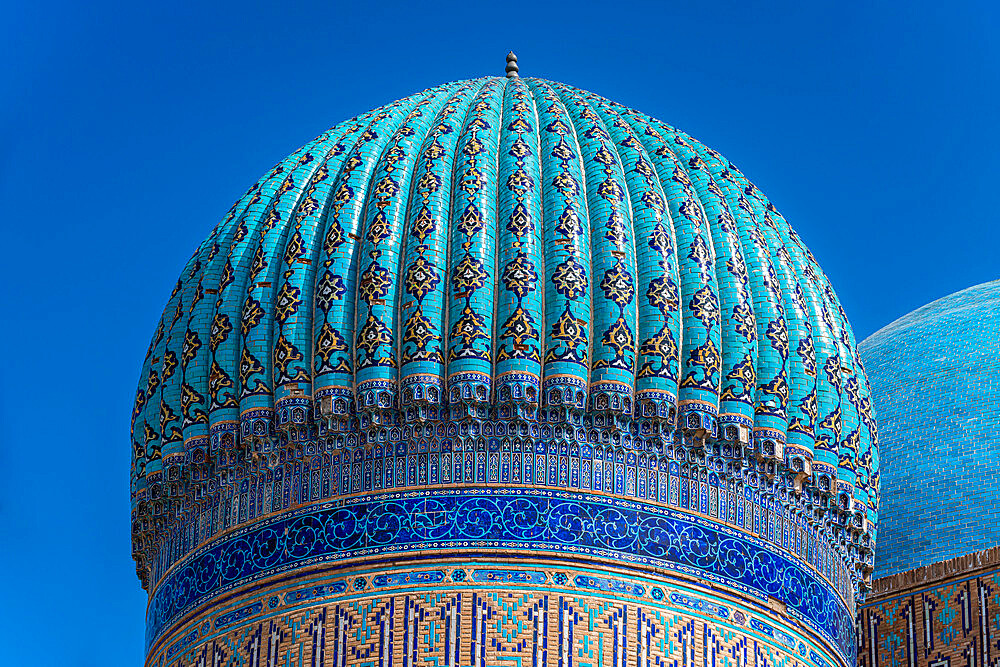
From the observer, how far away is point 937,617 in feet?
32.4

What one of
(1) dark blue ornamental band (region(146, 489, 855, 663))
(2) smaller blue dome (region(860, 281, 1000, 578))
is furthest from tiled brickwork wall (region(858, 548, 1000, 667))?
(1) dark blue ornamental band (region(146, 489, 855, 663))

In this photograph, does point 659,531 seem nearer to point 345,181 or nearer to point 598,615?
point 598,615

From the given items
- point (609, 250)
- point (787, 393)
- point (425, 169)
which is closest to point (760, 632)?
point (787, 393)

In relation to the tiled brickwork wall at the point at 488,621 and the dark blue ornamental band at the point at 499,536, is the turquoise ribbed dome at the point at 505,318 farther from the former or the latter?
the tiled brickwork wall at the point at 488,621

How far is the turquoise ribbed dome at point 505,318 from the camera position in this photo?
28.5 ft

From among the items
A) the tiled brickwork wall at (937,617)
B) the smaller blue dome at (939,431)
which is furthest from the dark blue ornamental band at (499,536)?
the smaller blue dome at (939,431)

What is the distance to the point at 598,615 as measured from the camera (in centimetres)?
840

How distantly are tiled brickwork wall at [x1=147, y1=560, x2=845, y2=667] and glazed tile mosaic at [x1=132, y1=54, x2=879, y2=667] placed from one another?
0.04 feet

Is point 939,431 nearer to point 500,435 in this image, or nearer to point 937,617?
point 937,617

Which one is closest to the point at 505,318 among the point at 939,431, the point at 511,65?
the point at 511,65

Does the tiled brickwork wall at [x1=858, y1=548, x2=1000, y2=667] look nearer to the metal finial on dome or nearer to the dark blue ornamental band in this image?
the dark blue ornamental band

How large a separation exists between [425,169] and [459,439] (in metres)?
1.33

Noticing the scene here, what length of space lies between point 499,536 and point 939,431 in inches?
131

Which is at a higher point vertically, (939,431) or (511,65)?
(511,65)
